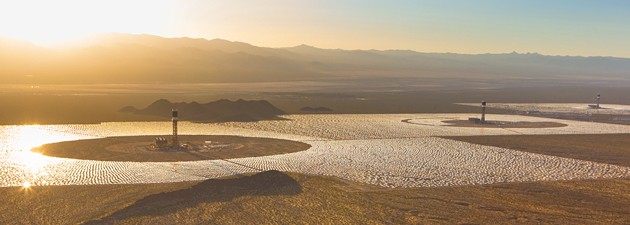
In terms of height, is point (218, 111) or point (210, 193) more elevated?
point (218, 111)

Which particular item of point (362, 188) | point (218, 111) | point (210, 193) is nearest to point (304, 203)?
point (210, 193)

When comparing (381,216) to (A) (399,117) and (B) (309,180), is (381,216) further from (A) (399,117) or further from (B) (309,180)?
(A) (399,117)

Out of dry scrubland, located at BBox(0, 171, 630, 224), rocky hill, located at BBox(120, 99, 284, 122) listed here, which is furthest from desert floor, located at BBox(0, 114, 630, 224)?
rocky hill, located at BBox(120, 99, 284, 122)

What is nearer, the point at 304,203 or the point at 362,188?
the point at 304,203

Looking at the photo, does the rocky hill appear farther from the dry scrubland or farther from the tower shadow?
the dry scrubland

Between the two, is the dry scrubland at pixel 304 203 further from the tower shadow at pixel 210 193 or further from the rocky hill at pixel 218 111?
the rocky hill at pixel 218 111

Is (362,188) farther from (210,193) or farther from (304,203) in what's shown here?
(210,193)

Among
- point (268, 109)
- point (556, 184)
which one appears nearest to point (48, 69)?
point (268, 109)

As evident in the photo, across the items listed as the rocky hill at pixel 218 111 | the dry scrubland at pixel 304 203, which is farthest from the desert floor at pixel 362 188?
the rocky hill at pixel 218 111
